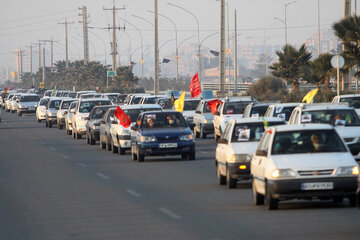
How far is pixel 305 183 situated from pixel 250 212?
1.04 metres

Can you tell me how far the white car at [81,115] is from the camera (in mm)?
41875

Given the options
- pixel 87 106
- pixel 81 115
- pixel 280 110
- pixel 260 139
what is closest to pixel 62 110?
pixel 87 106

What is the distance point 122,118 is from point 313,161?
54.8 ft

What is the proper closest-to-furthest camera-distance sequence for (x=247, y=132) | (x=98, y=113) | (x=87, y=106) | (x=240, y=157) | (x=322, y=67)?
1. (x=240, y=157)
2. (x=247, y=132)
3. (x=98, y=113)
4. (x=87, y=106)
5. (x=322, y=67)

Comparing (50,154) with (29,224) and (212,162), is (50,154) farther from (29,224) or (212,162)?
(29,224)

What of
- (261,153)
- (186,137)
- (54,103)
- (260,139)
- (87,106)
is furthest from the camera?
(54,103)

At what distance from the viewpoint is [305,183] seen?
14062 mm

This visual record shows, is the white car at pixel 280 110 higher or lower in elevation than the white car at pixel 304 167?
higher

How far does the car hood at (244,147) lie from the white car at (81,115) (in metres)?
21.8

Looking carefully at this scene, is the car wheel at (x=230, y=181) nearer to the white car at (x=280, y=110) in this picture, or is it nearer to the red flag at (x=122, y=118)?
the white car at (x=280, y=110)

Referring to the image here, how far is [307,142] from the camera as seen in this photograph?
15.0m

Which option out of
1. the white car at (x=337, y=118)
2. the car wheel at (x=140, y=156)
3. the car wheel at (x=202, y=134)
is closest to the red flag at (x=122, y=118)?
the car wheel at (x=140, y=156)

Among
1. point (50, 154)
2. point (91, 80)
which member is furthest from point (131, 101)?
point (91, 80)

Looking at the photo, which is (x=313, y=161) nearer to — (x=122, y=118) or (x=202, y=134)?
(x=122, y=118)
